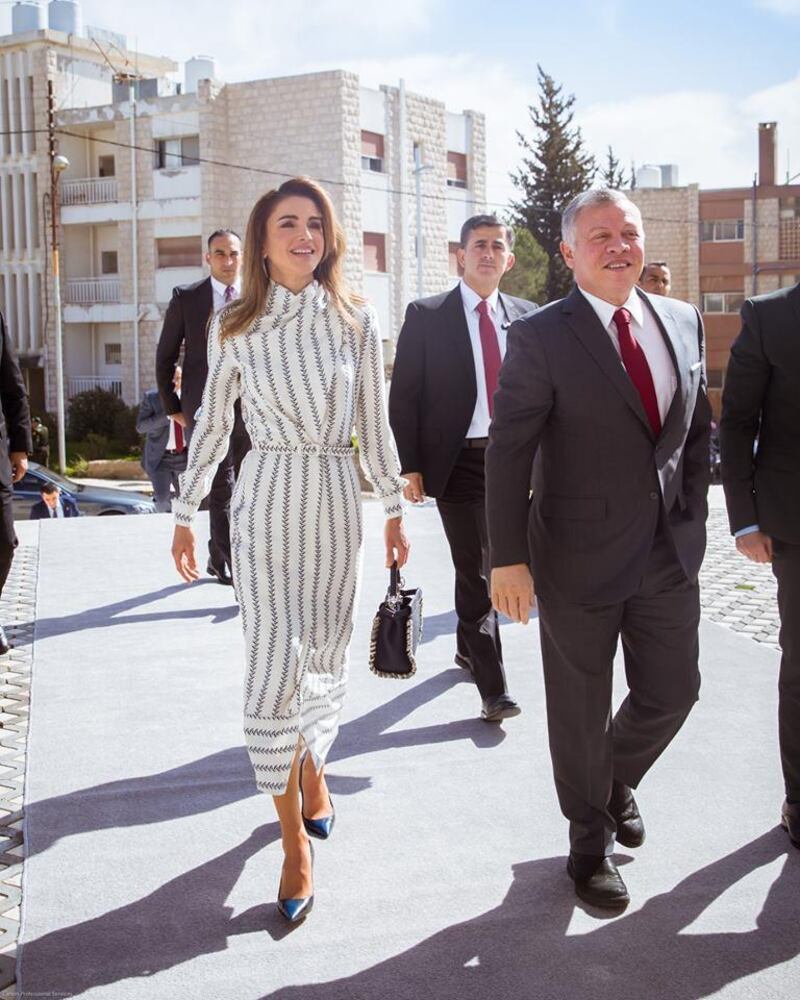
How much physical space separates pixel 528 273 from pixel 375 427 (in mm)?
47193

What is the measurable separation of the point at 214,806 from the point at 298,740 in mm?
928

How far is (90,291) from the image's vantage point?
1897 inches

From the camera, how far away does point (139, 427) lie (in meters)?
12.1

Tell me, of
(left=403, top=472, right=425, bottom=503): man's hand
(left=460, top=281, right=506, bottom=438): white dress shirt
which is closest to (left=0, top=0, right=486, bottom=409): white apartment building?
(left=460, top=281, right=506, bottom=438): white dress shirt

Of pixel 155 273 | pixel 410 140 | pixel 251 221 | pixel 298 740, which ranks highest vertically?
pixel 410 140

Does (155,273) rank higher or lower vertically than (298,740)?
higher

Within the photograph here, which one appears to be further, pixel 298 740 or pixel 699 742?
pixel 699 742

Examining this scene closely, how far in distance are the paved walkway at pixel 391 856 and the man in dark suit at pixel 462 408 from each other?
49cm

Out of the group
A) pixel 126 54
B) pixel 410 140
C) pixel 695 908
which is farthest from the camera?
pixel 126 54

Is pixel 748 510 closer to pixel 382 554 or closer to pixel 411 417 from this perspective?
pixel 411 417

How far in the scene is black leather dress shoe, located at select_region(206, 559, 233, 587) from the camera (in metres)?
8.75

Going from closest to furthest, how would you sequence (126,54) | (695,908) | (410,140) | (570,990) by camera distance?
(570,990) < (695,908) < (410,140) < (126,54)

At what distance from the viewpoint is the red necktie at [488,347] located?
19.7ft

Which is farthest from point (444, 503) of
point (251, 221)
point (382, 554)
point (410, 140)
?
point (410, 140)
